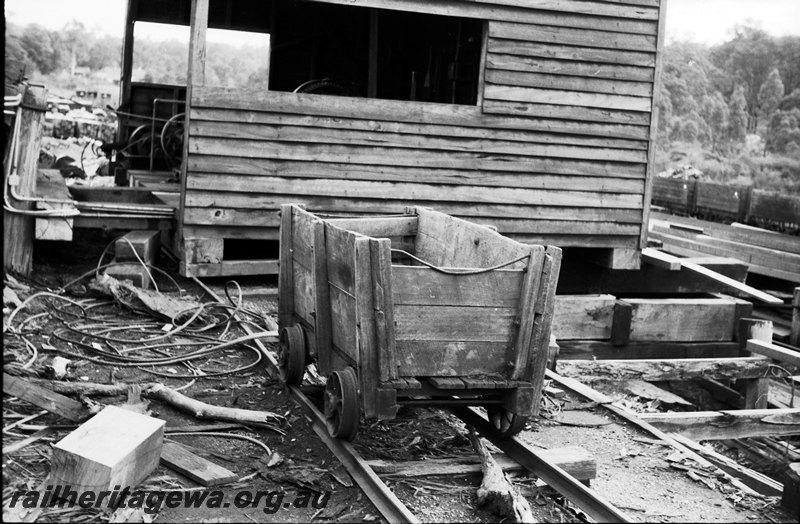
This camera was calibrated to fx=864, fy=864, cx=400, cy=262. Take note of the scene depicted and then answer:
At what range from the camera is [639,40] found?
34.1 feet

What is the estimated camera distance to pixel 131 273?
853cm

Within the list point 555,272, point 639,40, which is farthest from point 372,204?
point 555,272

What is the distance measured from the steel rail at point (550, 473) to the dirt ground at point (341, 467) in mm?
94

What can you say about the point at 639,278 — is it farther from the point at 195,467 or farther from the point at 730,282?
the point at 195,467

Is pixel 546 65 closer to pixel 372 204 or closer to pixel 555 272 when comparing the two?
pixel 372 204

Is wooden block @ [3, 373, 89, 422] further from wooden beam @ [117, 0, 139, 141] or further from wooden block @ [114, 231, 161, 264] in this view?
wooden beam @ [117, 0, 139, 141]

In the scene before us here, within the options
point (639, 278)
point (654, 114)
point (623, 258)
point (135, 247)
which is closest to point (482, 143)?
point (654, 114)

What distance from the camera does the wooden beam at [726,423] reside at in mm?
6465

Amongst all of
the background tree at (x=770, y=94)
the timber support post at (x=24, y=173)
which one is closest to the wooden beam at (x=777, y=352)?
the timber support post at (x=24, y=173)

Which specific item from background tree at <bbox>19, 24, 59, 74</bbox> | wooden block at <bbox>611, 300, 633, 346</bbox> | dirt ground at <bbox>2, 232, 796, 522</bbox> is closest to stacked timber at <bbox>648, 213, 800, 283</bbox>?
wooden block at <bbox>611, 300, 633, 346</bbox>

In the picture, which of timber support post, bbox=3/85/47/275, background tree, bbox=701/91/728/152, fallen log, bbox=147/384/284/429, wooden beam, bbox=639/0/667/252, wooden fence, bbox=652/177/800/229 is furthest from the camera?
background tree, bbox=701/91/728/152

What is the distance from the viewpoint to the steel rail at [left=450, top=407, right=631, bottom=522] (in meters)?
4.03

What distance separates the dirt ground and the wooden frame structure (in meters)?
2.94

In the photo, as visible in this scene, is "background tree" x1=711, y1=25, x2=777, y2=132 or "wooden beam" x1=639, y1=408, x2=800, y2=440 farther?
"background tree" x1=711, y1=25, x2=777, y2=132
